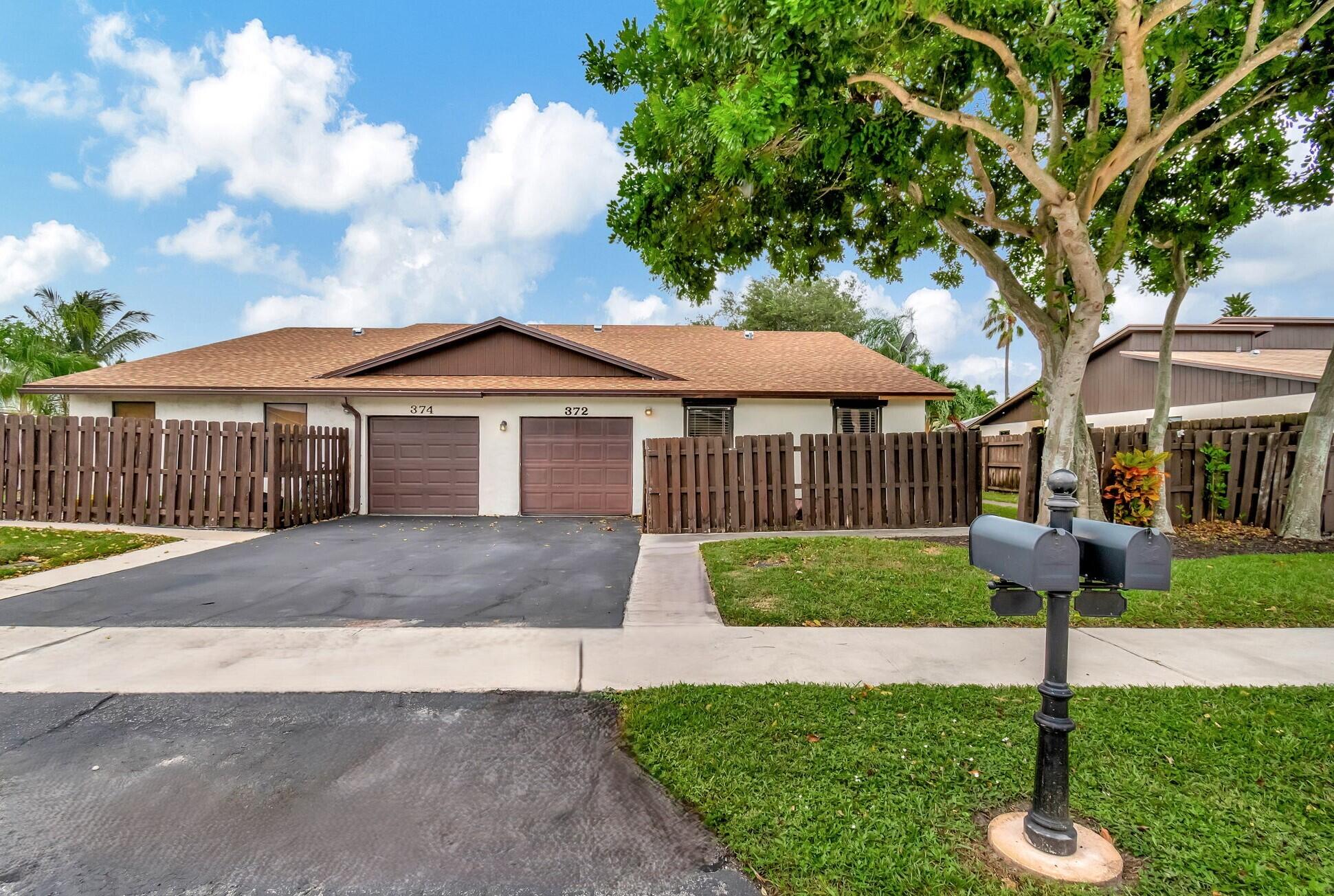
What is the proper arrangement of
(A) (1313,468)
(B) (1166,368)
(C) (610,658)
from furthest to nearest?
(B) (1166,368), (A) (1313,468), (C) (610,658)

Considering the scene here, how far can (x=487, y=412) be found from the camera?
13.6 meters

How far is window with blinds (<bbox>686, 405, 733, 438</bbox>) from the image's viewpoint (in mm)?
13883

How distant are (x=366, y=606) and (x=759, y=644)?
3703 mm

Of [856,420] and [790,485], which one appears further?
[856,420]

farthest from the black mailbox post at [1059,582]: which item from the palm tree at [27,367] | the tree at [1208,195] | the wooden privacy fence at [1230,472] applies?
the palm tree at [27,367]

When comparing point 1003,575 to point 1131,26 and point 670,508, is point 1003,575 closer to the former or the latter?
point 1131,26

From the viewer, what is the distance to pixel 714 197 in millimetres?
8570

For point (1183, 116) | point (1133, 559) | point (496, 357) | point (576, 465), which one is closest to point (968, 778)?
point (1133, 559)

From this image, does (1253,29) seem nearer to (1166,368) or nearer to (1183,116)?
(1183,116)

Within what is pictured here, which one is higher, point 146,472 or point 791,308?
point 791,308

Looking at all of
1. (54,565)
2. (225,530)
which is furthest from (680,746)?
(225,530)

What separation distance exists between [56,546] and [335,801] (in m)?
9.23

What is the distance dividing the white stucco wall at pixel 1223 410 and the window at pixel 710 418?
8.61m

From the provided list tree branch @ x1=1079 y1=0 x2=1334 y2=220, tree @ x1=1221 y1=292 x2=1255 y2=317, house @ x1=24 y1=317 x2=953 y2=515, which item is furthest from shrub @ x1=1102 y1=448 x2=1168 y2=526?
tree @ x1=1221 y1=292 x2=1255 y2=317
